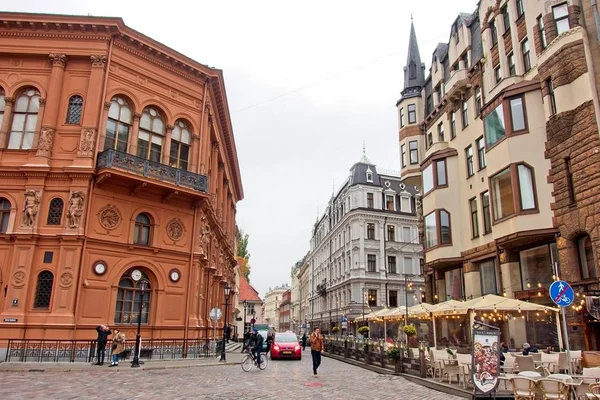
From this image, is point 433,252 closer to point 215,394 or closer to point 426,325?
point 426,325

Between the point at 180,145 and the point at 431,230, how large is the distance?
54.2 feet

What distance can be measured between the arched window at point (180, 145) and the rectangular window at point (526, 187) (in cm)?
1779

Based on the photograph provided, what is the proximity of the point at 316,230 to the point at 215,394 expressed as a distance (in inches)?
2893

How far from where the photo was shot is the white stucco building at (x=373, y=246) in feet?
174

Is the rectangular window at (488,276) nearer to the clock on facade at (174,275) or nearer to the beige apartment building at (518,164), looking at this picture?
the beige apartment building at (518,164)

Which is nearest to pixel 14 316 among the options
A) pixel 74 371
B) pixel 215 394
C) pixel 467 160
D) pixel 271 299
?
pixel 74 371

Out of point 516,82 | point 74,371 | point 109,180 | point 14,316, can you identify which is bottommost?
point 74,371

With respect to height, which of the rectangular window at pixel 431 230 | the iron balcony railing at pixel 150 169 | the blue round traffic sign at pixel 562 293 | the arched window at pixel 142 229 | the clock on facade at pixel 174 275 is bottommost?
the blue round traffic sign at pixel 562 293

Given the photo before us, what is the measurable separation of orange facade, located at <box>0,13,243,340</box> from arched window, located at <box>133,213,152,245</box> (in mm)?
69

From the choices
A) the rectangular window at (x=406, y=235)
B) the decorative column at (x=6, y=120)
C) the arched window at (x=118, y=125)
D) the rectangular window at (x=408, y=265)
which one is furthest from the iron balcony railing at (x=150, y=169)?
the rectangular window at (x=406, y=235)

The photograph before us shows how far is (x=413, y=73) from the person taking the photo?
36094 millimetres

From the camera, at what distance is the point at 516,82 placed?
22078 mm

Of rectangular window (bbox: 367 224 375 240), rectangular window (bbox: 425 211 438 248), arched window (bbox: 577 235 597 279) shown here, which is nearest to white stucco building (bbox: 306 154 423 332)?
rectangular window (bbox: 367 224 375 240)

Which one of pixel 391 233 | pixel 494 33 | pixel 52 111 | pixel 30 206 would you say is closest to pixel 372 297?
pixel 391 233
